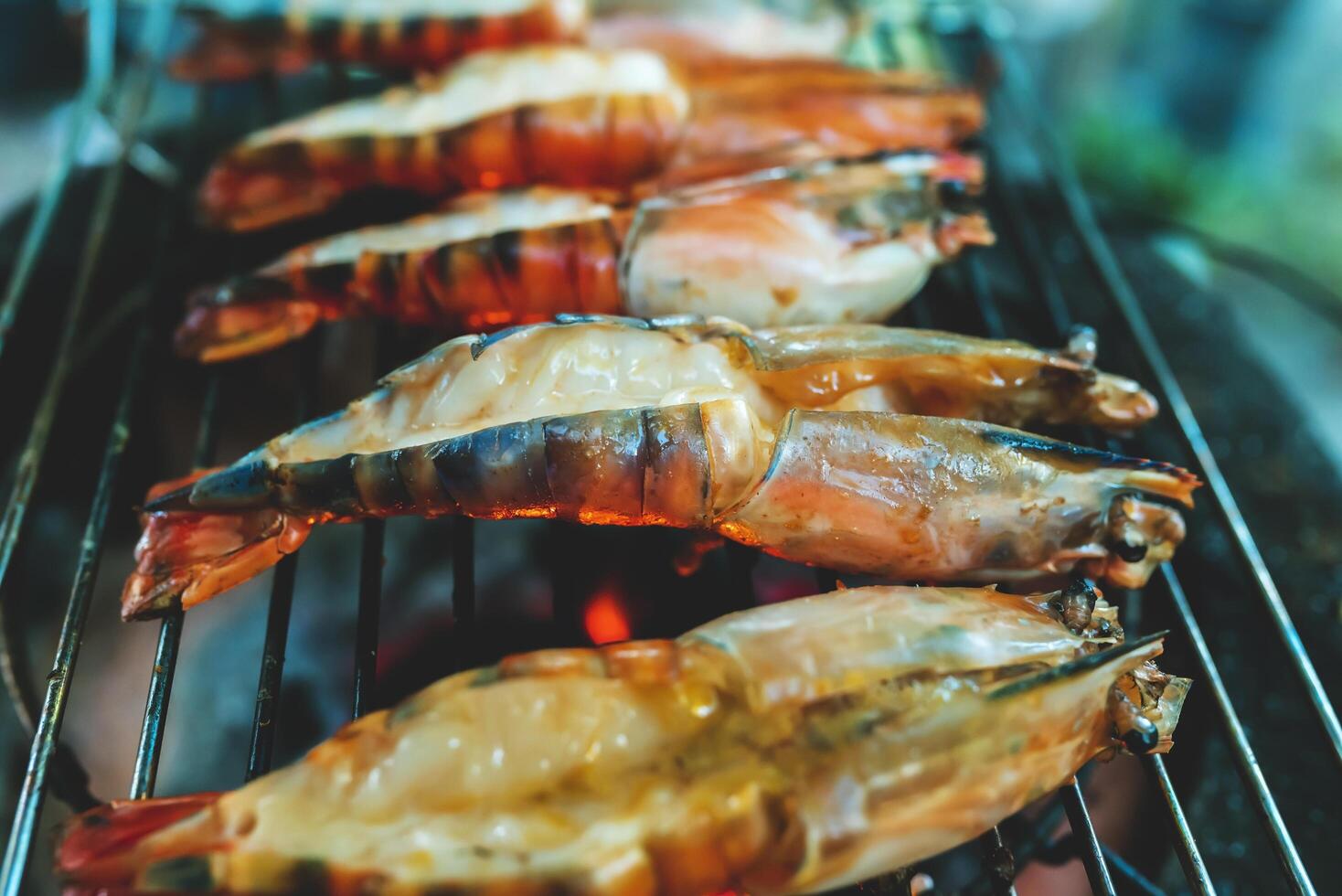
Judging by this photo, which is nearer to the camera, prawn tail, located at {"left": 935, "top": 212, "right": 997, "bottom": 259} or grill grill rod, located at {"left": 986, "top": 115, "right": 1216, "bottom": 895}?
grill grill rod, located at {"left": 986, "top": 115, "right": 1216, "bottom": 895}

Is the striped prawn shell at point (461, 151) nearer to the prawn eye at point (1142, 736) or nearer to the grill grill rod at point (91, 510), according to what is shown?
the grill grill rod at point (91, 510)

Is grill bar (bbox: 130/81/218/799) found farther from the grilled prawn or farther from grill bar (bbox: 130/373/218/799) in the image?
the grilled prawn

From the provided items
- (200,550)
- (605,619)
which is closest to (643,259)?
(605,619)

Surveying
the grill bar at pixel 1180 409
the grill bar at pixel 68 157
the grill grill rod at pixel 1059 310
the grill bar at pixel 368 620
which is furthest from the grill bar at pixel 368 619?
the grill bar at pixel 1180 409

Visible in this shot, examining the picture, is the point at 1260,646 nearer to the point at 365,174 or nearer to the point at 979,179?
the point at 979,179

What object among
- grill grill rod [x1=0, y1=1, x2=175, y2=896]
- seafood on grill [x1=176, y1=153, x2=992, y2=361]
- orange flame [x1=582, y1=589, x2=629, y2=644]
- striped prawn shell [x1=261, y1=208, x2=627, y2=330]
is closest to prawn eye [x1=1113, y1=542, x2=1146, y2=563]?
seafood on grill [x1=176, y1=153, x2=992, y2=361]

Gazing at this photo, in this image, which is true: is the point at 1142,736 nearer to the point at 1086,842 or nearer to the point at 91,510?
the point at 1086,842
